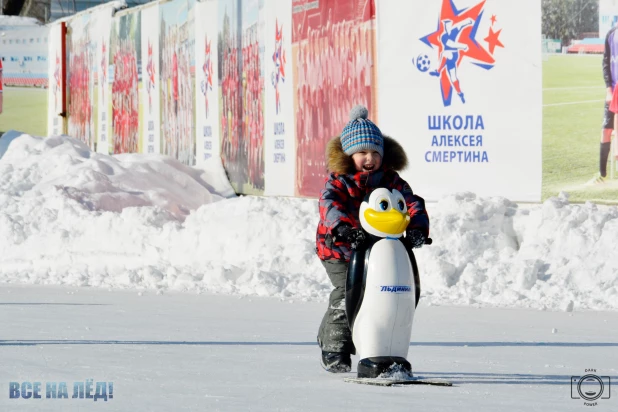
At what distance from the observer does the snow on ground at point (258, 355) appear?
5422 mm

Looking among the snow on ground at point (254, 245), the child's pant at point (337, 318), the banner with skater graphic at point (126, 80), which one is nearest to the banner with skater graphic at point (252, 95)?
the snow on ground at point (254, 245)

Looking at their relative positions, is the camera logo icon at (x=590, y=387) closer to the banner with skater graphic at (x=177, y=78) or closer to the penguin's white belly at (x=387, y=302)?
the penguin's white belly at (x=387, y=302)

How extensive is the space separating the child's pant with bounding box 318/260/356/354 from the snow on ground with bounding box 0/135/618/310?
12.2 ft

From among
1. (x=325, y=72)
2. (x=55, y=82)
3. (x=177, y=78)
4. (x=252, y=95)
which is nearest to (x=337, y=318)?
(x=325, y=72)

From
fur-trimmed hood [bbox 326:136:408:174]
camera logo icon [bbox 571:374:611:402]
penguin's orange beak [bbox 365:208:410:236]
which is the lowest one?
camera logo icon [bbox 571:374:611:402]

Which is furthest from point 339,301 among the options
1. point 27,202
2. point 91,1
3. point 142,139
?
point 91,1

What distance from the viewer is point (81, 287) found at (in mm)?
11680

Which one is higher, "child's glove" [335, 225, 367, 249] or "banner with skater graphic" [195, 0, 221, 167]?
"banner with skater graphic" [195, 0, 221, 167]

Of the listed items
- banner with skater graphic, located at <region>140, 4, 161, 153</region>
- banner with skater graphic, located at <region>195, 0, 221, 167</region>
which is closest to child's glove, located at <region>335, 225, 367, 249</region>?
banner with skater graphic, located at <region>195, 0, 221, 167</region>

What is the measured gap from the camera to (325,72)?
50.3 feet

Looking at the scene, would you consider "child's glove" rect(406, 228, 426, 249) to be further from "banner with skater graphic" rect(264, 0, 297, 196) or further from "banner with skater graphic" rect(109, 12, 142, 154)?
Answer: "banner with skater graphic" rect(109, 12, 142, 154)

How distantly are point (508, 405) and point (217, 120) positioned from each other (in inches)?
544

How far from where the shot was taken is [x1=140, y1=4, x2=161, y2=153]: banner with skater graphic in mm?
21141

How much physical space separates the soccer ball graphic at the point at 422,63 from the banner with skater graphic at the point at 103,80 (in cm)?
1114
